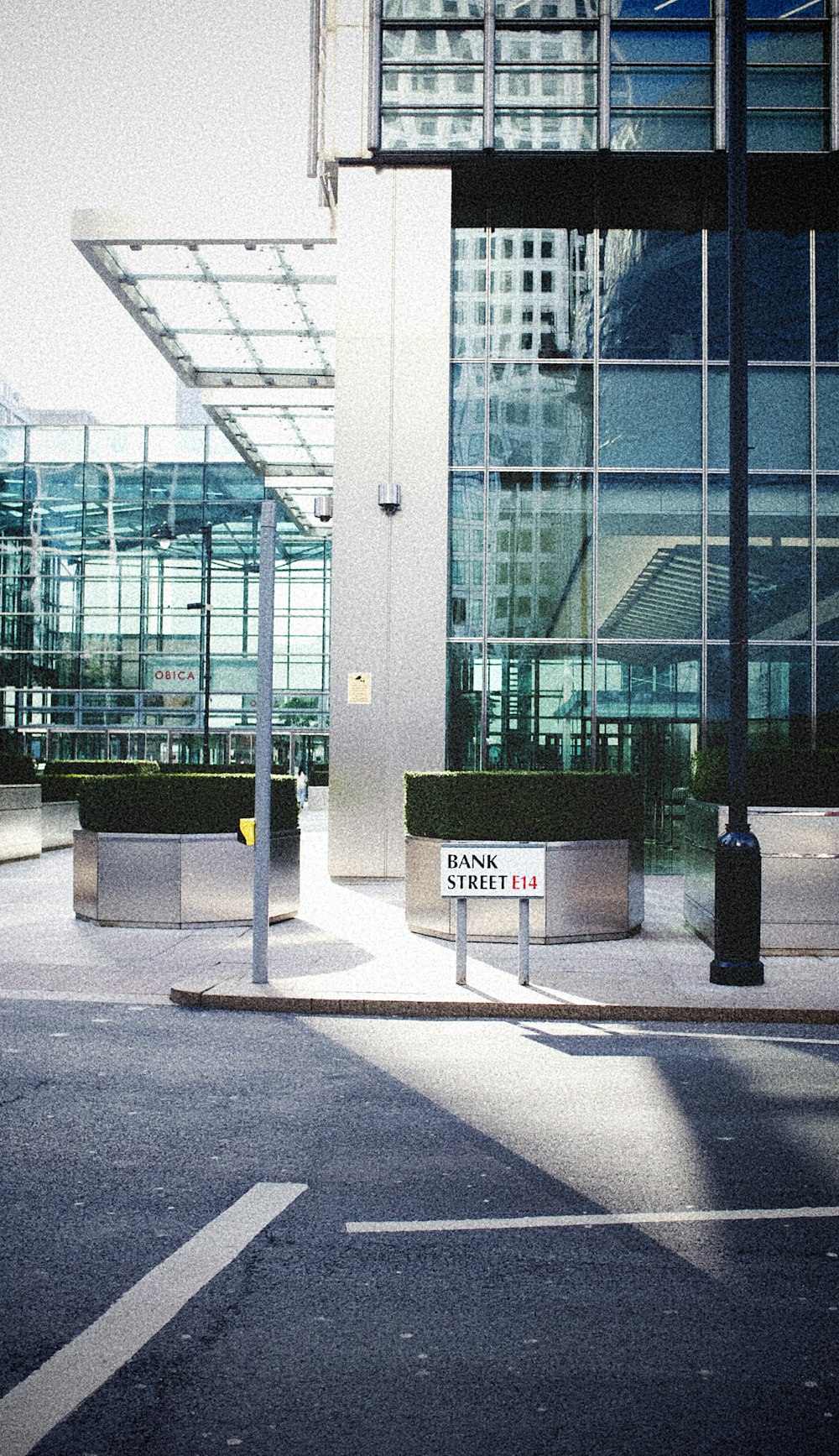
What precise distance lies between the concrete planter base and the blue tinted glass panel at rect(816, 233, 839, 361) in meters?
16.3

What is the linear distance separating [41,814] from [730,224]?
17.3 m

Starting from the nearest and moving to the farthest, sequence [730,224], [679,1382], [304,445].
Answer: [679,1382], [730,224], [304,445]

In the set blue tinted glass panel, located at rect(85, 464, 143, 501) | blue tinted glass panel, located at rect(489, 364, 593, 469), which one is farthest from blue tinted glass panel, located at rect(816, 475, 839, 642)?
blue tinted glass panel, located at rect(85, 464, 143, 501)

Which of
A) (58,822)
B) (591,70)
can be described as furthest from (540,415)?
(58,822)

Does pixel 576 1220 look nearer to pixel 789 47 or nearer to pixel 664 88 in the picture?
pixel 664 88

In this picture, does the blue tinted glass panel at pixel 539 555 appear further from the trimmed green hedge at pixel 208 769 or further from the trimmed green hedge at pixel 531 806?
the trimmed green hedge at pixel 208 769

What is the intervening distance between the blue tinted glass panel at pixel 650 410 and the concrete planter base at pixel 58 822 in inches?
511

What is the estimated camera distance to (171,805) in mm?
12164

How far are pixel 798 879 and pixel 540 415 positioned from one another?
9902 millimetres

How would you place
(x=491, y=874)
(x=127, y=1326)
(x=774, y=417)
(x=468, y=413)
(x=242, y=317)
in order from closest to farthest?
1. (x=127, y=1326)
2. (x=491, y=874)
3. (x=468, y=413)
4. (x=774, y=417)
5. (x=242, y=317)

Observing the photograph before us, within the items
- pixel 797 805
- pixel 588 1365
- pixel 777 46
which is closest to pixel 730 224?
pixel 797 805

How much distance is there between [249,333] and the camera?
76.8 ft

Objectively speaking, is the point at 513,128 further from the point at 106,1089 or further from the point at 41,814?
the point at 106,1089

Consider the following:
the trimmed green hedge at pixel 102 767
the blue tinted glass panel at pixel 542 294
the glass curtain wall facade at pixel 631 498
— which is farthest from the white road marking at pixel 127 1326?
the trimmed green hedge at pixel 102 767
